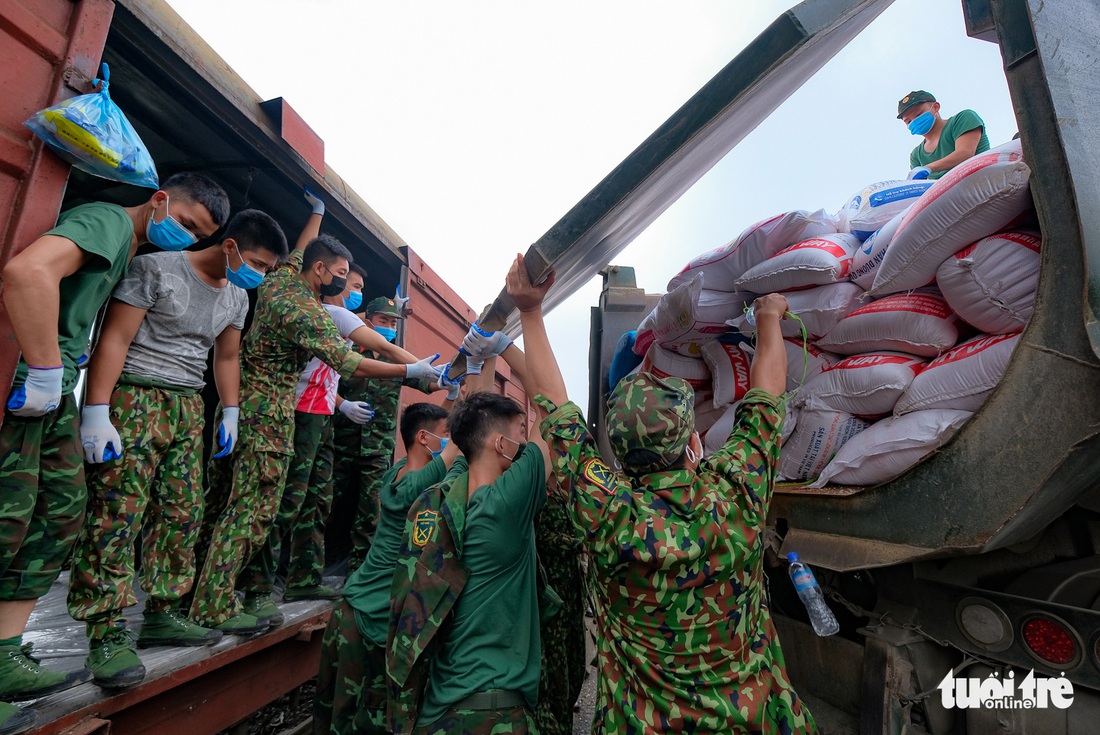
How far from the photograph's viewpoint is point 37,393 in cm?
141

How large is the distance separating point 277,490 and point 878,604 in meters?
2.24

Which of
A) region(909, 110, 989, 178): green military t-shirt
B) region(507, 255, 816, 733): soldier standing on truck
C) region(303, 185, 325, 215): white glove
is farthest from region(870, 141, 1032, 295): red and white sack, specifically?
region(303, 185, 325, 215): white glove

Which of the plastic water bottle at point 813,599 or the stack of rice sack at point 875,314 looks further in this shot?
the plastic water bottle at point 813,599

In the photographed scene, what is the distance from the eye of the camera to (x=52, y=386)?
Answer: 56.4 inches

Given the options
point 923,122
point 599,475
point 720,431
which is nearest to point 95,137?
point 599,475

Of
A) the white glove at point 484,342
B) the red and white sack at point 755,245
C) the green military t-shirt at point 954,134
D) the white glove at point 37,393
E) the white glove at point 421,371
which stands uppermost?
the green military t-shirt at point 954,134

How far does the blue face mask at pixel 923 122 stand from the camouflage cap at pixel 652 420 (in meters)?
2.64

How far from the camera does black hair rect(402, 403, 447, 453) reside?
2.36 m

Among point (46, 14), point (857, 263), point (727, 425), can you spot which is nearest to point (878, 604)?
point (727, 425)

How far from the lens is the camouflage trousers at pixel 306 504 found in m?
2.56

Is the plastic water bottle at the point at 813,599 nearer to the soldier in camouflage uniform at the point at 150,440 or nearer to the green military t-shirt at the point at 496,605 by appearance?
the green military t-shirt at the point at 496,605

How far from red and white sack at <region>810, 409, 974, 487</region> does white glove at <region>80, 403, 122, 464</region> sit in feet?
7.23

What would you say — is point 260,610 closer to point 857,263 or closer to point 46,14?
point 46,14

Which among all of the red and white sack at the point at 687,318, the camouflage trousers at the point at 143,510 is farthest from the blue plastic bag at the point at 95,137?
the red and white sack at the point at 687,318
